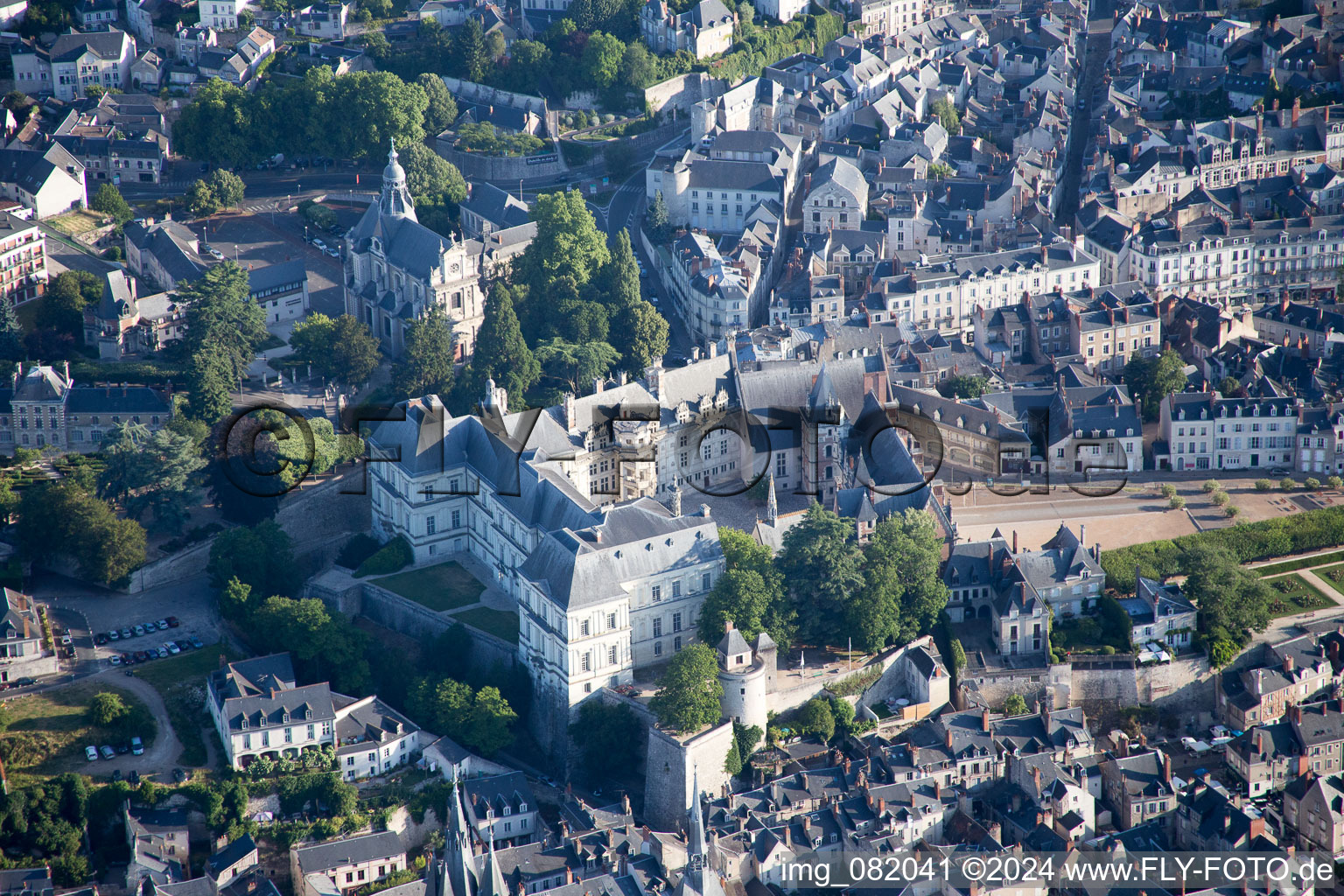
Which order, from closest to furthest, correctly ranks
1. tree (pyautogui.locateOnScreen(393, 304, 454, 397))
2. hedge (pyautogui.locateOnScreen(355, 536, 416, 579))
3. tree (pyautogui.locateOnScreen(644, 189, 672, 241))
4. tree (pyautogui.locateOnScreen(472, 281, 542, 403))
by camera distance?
1. hedge (pyautogui.locateOnScreen(355, 536, 416, 579))
2. tree (pyautogui.locateOnScreen(472, 281, 542, 403))
3. tree (pyautogui.locateOnScreen(393, 304, 454, 397))
4. tree (pyautogui.locateOnScreen(644, 189, 672, 241))

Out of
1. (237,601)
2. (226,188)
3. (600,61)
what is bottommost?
(237,601)

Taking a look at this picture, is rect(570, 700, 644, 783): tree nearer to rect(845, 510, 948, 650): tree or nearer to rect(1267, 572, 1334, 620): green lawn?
rect(845, 510, 948, 650): tree

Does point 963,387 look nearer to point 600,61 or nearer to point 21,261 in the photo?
point 600,61

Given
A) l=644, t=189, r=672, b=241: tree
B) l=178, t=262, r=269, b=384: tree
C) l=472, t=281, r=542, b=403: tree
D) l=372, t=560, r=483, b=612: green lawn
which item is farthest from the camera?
l=644, t=189, r=672, b=241: tree

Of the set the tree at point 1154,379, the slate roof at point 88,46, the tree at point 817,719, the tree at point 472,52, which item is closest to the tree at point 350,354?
the tree at point 817,719

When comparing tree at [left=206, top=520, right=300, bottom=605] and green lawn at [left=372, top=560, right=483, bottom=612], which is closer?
green lawn at [left=372, top=560, right=483, bottom=612]

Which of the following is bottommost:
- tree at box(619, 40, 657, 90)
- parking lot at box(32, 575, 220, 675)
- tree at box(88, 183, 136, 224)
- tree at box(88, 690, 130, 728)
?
tree at box(88, 690, 130, 728)

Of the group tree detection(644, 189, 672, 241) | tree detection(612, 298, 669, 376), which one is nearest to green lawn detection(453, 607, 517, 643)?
tree detection(612, 298, 669, 376)

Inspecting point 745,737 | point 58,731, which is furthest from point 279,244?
point 745,737
